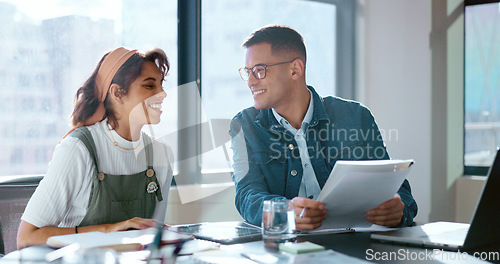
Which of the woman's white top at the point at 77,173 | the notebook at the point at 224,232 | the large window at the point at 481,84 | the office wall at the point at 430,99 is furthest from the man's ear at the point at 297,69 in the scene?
the large window at the point at 481,84

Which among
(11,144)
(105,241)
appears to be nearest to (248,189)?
(105,241)

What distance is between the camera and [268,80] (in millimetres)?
2201

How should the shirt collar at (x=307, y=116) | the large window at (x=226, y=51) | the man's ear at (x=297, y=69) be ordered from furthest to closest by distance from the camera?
1. the large window at (x=226, y=51)
2. the man's ear at (x=297, y=69)
3. the shirt collar at (x=307, y=116)

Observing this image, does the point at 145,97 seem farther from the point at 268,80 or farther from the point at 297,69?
the point at 297,69

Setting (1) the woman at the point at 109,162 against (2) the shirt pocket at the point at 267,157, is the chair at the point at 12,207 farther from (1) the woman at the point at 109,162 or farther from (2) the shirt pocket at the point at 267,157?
(2) the shirt pocket at the point at 267,157

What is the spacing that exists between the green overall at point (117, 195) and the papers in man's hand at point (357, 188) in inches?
25.5

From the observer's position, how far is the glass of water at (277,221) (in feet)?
4.27

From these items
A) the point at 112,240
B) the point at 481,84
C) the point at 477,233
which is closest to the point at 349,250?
the point at 477,233

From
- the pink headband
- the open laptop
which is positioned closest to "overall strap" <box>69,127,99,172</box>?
the pink headband

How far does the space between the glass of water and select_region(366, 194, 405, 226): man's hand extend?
1.11ft

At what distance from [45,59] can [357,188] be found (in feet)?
6.91

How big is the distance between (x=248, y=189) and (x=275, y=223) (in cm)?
53

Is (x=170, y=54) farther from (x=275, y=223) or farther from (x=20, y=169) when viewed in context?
(x=275, y=223)

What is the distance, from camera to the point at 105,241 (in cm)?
121
